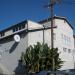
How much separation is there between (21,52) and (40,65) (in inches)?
204

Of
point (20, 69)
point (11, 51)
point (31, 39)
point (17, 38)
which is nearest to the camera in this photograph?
point (20, 69)

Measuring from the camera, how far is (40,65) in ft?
114

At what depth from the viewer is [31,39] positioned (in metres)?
38.5

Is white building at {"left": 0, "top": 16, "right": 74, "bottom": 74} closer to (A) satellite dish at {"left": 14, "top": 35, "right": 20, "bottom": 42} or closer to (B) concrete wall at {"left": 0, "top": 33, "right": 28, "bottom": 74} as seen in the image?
(B) concrete wall at {"left": 0, "top": 33, "right": 28, "bottom": 74}

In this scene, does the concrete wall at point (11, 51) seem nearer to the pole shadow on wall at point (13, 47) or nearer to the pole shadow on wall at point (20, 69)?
the pole shadow on wall at point (13, 47)

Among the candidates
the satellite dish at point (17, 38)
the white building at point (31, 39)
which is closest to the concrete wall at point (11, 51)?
the white building at point (31, 39)

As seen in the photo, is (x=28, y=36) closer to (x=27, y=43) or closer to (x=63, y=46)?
(x=27, y=43)

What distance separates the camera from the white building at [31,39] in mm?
39062

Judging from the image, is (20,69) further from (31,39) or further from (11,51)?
(31,39)

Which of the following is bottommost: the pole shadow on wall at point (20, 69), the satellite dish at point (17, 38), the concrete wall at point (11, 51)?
the pole shadow on wall at point (20, 69)

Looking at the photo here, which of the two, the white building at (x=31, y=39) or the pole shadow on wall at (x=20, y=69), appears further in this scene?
the white building at (x=31, y=39)


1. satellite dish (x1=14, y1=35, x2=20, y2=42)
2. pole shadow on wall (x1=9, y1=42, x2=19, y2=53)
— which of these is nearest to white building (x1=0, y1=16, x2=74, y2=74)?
pole shadow on wall (x1=9, y1=42, x2=19, y2=53)

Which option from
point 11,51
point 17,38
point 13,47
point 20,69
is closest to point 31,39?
point 17,38

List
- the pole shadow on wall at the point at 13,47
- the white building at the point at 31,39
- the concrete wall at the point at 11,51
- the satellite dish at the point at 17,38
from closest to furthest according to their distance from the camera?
the satellite dish at the point at 17,38, the concrete wall at the point at 11,51, the white building at the point at 31,39, the pole shadow on wall at the point at 13,47
